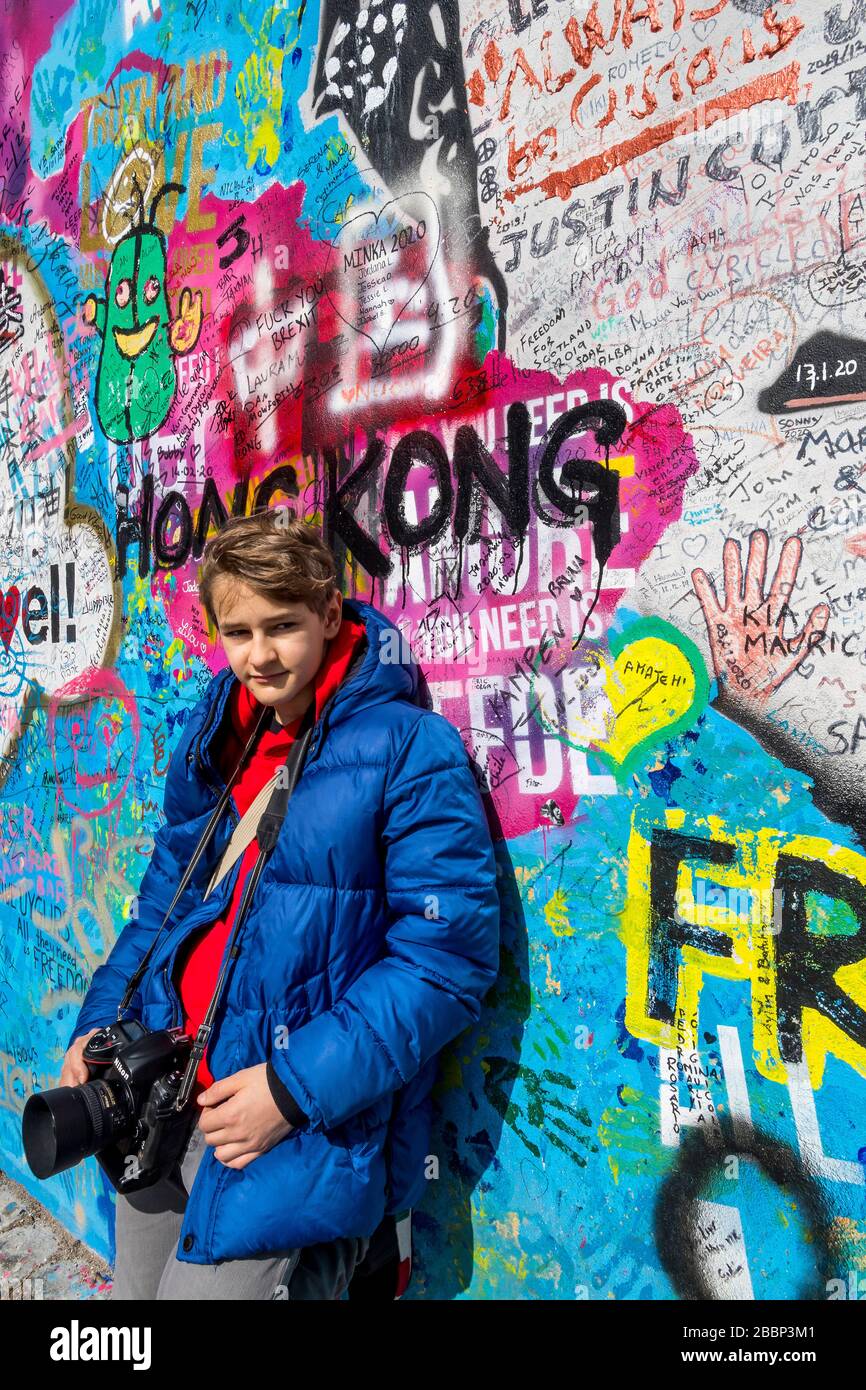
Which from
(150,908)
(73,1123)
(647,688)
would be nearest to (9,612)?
(150,908)

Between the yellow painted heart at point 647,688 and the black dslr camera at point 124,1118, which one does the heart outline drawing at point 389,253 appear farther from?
the black dslr camera at point 124,1118

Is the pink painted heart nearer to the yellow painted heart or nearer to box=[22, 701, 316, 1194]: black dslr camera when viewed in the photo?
box=[22, 701, 316, 1194]: black dslr camera

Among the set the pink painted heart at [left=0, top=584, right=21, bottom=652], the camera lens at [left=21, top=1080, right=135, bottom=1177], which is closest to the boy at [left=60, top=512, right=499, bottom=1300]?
the camera lens at [left=21, top=1080, right=135, bottom=1177]

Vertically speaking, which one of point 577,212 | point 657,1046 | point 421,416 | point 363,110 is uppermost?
point 363,110

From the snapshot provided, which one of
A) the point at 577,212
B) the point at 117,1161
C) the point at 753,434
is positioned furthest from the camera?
the point at 577,212

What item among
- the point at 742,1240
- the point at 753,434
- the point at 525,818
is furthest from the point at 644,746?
the point at 742,1240

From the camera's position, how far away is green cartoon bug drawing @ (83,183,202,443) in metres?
3.01

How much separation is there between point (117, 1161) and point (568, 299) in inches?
81.8

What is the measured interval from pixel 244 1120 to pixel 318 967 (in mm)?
303

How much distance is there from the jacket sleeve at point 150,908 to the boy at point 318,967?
7.6 inches

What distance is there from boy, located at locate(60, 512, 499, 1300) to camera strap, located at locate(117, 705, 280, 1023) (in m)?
0.06

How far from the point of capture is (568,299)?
6.56ft

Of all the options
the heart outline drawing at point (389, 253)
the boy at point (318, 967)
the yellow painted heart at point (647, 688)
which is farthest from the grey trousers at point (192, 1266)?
the heart outline drawing at point (389, 253)
